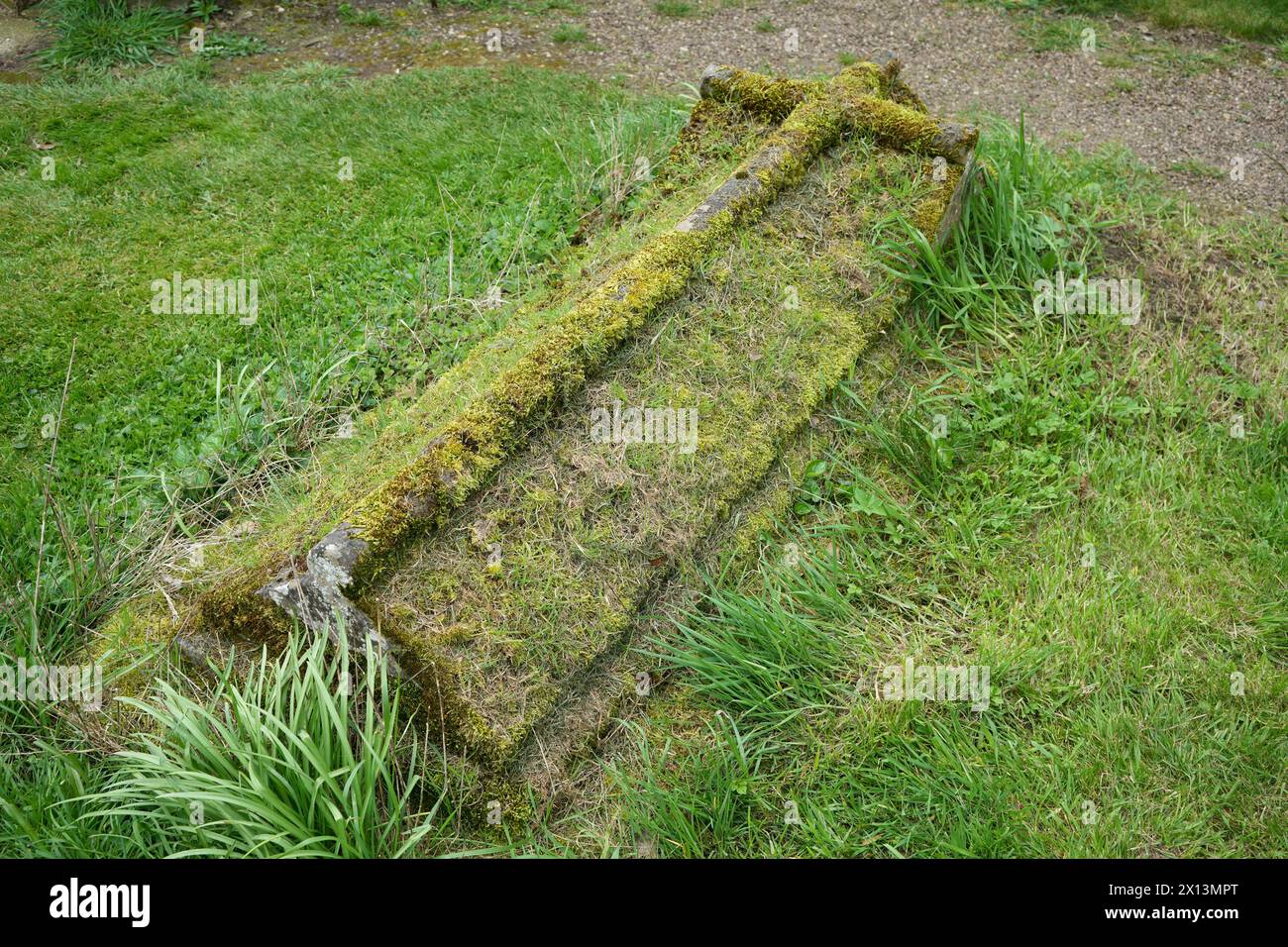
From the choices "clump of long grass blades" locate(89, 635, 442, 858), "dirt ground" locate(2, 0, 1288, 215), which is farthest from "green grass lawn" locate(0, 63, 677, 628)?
"clump of long grass blades" locate(89, 635, 442, 858)

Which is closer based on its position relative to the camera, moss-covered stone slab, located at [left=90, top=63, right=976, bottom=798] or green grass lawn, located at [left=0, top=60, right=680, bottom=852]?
moss-covered stone slab, located at [left=90, top=63, right=976, bottom=798]

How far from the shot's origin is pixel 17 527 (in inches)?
167

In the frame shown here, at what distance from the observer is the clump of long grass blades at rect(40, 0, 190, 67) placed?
7574 millimetres

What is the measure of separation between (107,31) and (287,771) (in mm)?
7243

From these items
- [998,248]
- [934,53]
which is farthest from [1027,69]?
[998,248]

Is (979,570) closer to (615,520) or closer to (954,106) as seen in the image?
(615,520)

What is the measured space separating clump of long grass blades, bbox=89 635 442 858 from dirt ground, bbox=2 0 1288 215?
585 centimetres

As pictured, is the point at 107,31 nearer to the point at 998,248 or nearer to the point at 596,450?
the point at 596,450

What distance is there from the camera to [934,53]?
7.79 metres

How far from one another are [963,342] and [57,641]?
441 centimetres

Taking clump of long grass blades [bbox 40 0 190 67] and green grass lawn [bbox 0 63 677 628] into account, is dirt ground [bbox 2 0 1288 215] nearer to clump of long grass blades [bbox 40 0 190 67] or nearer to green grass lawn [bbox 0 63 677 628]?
clump of long grass blades [bbox 40 0 190 67]

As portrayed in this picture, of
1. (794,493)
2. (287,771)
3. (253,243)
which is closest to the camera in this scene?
(287,771)

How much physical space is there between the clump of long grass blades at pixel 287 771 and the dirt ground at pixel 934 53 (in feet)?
19.2

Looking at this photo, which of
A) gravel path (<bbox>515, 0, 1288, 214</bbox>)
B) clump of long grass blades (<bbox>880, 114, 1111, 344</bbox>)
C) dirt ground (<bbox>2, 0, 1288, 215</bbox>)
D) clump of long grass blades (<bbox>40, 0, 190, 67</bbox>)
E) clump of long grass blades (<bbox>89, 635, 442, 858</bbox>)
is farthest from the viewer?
clump of long grass blades (<bbox>40, 0, 190, 67</bbox>)
